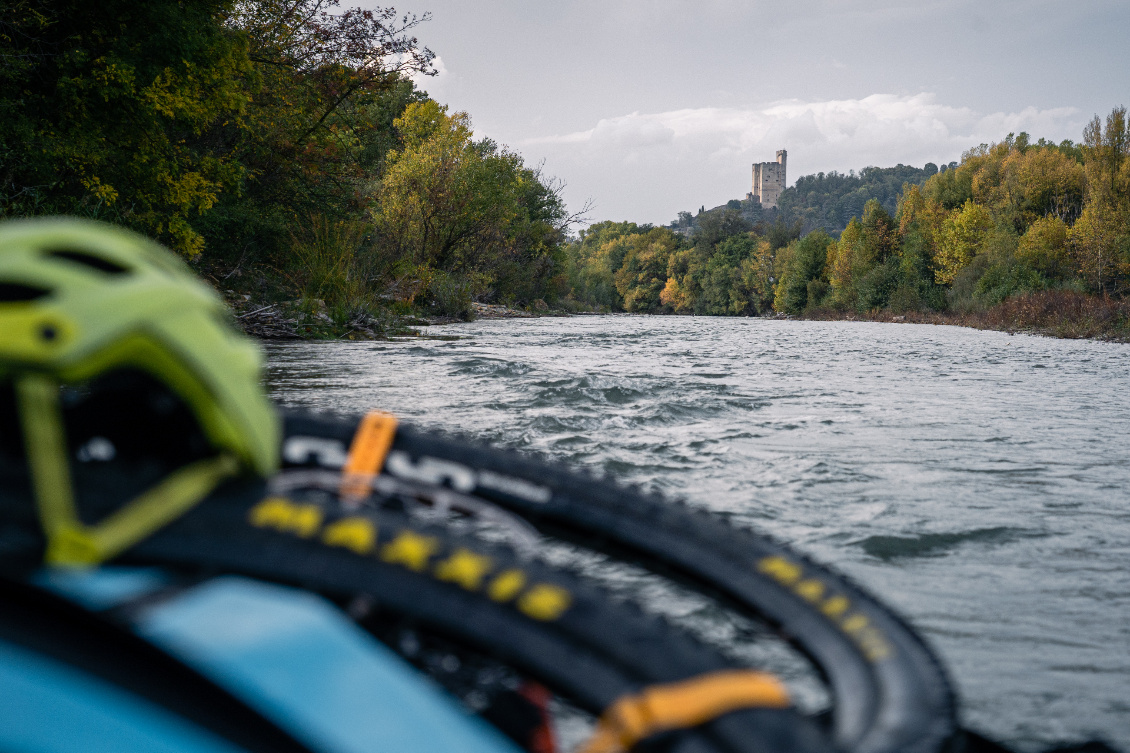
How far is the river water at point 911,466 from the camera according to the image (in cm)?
219

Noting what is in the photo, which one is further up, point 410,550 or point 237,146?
point 237,146

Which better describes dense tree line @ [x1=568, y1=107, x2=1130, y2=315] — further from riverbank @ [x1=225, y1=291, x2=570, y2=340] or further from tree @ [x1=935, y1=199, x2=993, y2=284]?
riverbank @ [x1=225, y1=291, x2=570, y2=340]

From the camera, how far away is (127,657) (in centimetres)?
72

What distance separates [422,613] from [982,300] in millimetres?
47453

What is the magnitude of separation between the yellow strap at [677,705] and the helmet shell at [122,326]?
0.46 metres

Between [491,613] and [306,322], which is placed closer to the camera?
[491,613]

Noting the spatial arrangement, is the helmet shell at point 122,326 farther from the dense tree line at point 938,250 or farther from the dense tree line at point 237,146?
the dense tree line at point 938,250

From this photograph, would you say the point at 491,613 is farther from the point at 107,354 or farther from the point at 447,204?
the point at 447,204

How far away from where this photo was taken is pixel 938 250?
55969 millimetres

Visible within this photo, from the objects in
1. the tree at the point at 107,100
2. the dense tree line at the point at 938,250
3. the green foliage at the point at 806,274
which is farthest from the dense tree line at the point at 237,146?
the green foliage at the point at 806,274

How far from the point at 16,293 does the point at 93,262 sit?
80 mm

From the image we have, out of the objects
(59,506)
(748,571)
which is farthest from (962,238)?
(59,506)

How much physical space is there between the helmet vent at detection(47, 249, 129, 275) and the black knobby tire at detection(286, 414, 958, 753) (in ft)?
1.45

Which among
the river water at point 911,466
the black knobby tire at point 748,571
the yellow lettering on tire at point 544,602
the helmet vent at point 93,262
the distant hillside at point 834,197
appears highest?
the distant hillside at point 834,197
